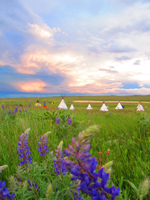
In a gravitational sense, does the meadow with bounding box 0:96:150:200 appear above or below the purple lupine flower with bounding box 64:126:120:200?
below

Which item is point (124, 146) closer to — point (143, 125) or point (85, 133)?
point (143, 125)

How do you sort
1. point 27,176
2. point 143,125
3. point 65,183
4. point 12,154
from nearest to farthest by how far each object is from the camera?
point 65,183 < point 27,176 < point 12,154 < point 143,125

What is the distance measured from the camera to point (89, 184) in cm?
69

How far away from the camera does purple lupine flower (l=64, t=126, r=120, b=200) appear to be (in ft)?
2.18

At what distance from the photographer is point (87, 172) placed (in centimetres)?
69

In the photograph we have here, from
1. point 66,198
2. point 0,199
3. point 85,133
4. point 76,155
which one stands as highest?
point 85,133

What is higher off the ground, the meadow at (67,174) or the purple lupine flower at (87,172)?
the purple lupine flower at (87,172)

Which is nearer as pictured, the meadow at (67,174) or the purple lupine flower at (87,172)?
the purple lupine flower at (87,172)

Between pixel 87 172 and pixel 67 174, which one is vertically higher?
pixel 87 172

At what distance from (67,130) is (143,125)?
7.18 feet

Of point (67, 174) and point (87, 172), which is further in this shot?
point (67, 174)

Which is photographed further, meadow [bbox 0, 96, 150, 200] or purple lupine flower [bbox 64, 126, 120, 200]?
meadow [bbox 0, 96, 150, 200]

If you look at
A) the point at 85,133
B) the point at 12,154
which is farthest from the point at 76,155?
the point at 12,154

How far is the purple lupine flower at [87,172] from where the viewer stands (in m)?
0.66
